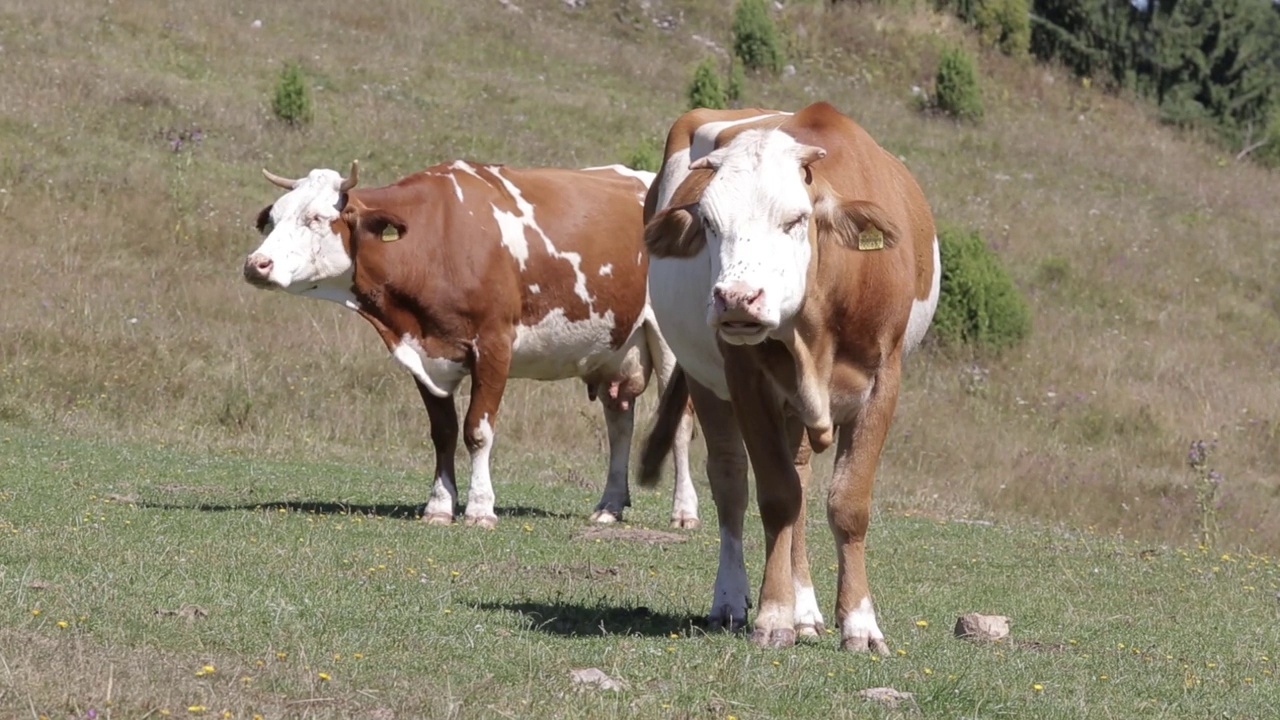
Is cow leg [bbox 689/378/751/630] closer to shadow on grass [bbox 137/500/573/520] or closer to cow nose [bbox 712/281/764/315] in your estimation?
cow nose [bbox 712/281/764/315]

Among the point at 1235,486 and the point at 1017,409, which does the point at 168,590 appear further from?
the point at 1017,409

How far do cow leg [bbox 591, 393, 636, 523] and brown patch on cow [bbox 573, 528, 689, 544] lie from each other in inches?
38.4

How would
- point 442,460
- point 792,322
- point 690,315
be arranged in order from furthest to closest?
1. point 442,460
2. point 690,315
3. point 792,322

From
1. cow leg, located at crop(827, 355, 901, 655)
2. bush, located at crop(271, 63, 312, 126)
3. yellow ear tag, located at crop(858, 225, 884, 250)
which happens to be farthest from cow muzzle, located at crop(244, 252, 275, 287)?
bush, located at crop(271, 63, 312, 126)

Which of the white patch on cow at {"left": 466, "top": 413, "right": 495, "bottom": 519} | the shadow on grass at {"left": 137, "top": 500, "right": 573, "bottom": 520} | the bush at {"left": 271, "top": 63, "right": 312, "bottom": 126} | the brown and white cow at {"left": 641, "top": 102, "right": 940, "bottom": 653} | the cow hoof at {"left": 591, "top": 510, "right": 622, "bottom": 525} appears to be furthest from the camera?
the bush at {"left": 271, "top": 63, "right": 312, "bottom": 126}

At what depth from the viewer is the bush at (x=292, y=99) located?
101ft

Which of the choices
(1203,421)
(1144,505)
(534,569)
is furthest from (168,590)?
(1203,421)

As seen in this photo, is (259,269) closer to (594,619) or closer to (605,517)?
(605,517)

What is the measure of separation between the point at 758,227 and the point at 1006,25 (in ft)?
155

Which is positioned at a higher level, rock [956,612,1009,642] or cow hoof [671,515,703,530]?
rock [956,612,1009,642]

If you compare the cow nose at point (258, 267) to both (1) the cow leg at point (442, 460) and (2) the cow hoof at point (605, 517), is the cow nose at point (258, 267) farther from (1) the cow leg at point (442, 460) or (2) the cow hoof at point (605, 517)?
(2) the cow hoof at point (605, 517)

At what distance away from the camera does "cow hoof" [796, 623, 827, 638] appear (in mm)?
7574

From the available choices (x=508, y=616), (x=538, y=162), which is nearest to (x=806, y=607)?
(x=508, y=616)

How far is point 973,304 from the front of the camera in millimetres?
26609
